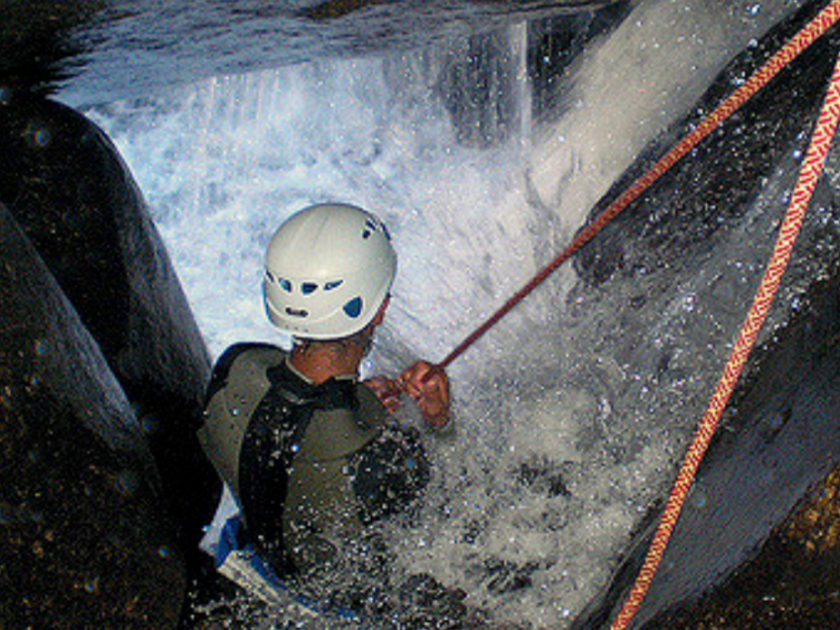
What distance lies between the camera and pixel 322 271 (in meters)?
2.17

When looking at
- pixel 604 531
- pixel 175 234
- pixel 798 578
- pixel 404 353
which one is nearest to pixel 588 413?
pixel 604 531

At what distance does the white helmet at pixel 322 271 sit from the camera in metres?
2.16

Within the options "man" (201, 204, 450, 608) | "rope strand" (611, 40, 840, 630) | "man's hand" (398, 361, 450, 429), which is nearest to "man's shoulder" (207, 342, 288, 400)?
"man" (201, 204, 450, 608)

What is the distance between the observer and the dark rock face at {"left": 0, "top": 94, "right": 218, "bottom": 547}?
90.7 inches

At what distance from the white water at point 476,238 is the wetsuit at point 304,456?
0.25 m

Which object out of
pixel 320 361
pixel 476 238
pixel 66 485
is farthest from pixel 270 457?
pixel 476 238

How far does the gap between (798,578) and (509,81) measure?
6.62ft

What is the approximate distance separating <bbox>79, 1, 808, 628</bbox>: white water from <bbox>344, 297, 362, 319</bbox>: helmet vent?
1.62 ft

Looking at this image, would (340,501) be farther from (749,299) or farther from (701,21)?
(701,21)

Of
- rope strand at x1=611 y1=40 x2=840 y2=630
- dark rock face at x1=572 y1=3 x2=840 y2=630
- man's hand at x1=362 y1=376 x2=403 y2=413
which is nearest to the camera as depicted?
rope strand at x1=611 y1=40 x2=840 y2=630

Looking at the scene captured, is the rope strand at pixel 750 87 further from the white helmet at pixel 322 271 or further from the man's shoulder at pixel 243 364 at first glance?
the man's shoulder at pixel 243 364

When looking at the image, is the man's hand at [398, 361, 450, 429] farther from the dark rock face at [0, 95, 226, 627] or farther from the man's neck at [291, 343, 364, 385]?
the dark rock face at [0, 95, 226, 627]

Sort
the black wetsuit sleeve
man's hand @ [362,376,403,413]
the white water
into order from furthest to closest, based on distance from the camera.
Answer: man's hand @ [362,376,403,413] → the white water → the black wetsuit sleeve

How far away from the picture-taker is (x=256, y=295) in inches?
134
